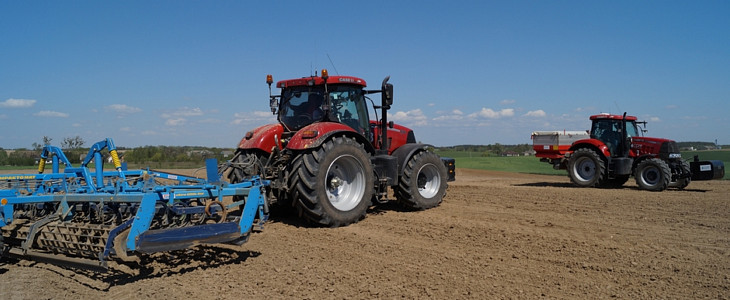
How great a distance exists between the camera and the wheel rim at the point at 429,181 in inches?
352

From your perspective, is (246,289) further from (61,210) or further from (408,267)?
(61,210)

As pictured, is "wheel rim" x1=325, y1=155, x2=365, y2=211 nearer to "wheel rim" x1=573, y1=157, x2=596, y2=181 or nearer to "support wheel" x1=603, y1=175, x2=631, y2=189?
"wheel rim" x1=573, y1=157, x2=596, y2=181

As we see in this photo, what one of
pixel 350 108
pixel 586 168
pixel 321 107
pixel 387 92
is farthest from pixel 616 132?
pixel 321 107

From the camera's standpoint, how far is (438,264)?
4941 millimetres

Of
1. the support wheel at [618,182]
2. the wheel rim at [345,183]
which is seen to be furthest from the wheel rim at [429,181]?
the support wheel at [618,182]

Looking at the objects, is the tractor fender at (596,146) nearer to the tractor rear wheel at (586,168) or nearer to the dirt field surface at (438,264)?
the tractor rear wheel at (586,168)

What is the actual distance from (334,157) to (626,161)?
8.74 m

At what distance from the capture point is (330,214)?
264 inches

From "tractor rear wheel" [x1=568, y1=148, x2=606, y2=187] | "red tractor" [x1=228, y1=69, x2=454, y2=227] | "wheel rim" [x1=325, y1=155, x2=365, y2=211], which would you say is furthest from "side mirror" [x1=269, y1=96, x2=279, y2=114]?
"tractor rear wheel" [x1=568, y1=148, x2=606, y2=187]

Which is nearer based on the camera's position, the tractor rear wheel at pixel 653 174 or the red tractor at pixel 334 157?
the red tractor at pixel 334 157

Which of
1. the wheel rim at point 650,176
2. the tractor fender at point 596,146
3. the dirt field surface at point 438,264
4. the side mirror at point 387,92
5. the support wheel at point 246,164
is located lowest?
the dirt field surface at point 438,264

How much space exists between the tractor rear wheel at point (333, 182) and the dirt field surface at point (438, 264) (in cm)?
25

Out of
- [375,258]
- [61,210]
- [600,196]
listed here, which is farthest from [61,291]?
[600,196]

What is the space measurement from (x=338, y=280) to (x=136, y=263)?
1979mm
